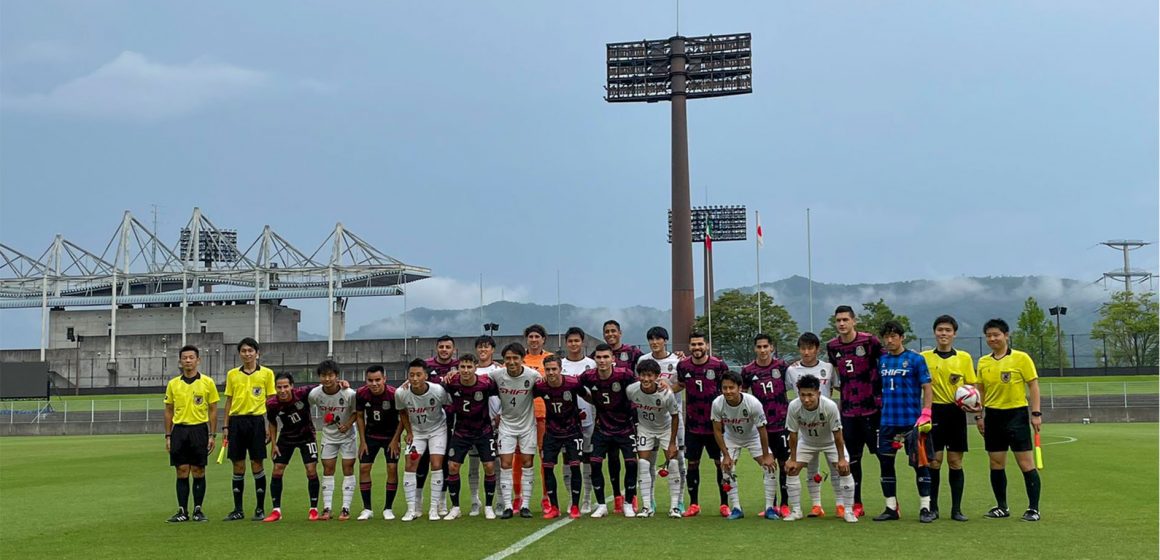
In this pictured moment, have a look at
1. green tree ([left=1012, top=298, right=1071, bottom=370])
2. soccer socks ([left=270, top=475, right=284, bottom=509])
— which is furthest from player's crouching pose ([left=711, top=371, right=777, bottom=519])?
green tree ([left=1012, top=298, right=1071, bottom=370])

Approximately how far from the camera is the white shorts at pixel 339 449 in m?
Answer: 12.5

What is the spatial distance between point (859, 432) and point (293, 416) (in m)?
6.62

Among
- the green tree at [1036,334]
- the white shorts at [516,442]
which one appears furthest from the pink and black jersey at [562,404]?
the green tree at [1036,334]

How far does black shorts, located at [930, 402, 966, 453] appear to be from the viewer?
11305 millimetres

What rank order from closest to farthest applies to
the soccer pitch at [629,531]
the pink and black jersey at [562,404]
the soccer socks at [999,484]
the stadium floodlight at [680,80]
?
1. the soccer pitch at [629,531]
2. the soccer socks at [999,484]
3. the pink and black jersey at [562,404]
4. the stadium floodlight at [680,80]

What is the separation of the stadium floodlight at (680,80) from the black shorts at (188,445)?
196ft

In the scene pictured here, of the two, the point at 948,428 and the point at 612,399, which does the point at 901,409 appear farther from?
the point at 612,399

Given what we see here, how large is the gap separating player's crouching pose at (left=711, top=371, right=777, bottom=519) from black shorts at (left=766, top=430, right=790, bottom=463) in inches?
7.8

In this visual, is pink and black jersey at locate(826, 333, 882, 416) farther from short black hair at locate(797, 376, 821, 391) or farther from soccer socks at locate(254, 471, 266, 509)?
soccer socks at locate(254, 471, 266, 509)

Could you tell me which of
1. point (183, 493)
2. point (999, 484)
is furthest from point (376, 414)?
point (999, 484)

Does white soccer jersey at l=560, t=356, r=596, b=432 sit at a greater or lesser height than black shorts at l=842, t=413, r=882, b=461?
greater

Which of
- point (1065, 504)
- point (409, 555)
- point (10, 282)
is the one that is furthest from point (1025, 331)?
point (10, 282)

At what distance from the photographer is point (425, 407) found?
12242 mm

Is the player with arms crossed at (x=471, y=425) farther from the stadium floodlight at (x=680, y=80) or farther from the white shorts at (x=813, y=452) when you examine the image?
the stadium floodlight at (x=680, y=80)
